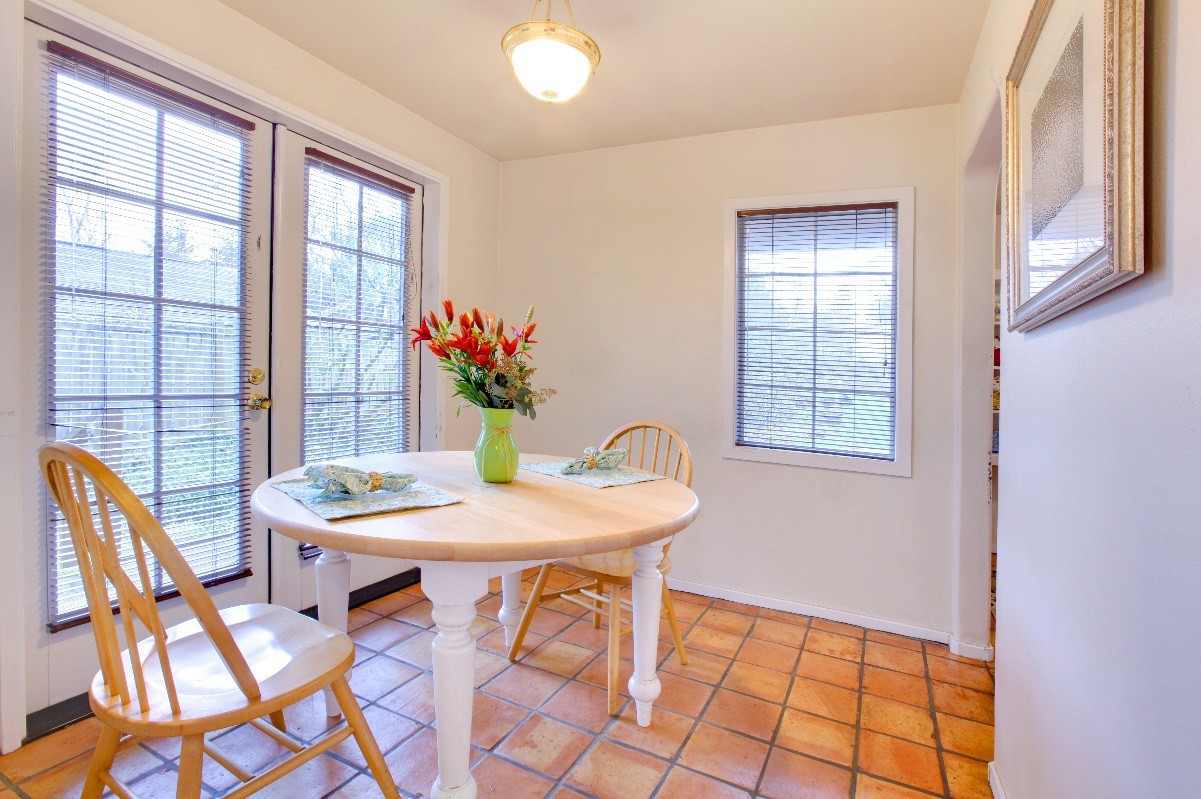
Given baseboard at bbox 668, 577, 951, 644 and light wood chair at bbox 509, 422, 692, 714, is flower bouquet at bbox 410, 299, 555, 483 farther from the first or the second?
baseboard at bbox 668, 577, 951, 644

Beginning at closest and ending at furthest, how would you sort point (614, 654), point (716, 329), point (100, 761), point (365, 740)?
1. point (100, 761)
2. point (365, 740)
3. point (614, 654)
4. point (716, 329)

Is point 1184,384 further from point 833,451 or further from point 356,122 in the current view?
point 356,122

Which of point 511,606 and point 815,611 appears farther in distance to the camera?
point 815,611

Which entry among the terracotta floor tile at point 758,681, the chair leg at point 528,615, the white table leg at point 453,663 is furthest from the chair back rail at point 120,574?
the terracotta floor tile at point 758,681

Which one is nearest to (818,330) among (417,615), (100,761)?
(417,615)

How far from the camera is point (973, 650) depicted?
7.76ft

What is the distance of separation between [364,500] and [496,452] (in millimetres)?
403

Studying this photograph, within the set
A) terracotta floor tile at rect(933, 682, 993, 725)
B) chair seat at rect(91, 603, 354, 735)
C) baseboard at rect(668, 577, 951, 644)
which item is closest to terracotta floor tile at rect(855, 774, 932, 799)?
terracotta floor tile at rect(933, 682, 993, 725)

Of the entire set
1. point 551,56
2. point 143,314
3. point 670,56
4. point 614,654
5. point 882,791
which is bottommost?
point 882,791

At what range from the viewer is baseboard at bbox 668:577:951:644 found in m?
2.54

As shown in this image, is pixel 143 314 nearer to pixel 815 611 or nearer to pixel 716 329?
pixel 716 329

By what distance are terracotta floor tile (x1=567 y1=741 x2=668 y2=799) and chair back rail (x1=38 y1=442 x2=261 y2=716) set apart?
912mm

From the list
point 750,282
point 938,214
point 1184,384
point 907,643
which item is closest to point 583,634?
point 907,643

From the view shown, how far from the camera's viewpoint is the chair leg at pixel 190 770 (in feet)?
3.35
